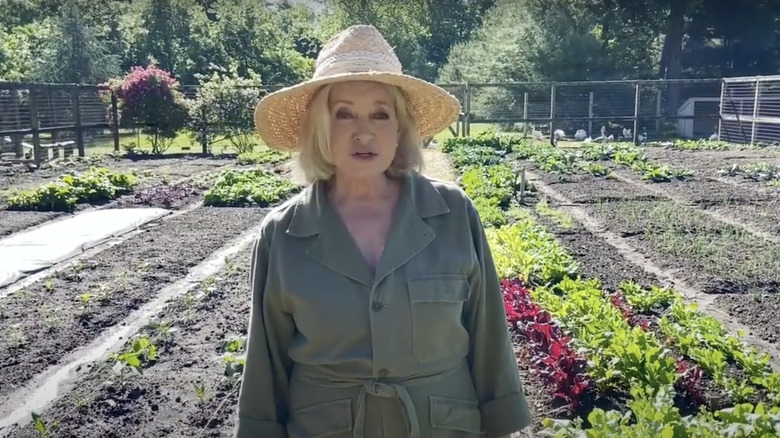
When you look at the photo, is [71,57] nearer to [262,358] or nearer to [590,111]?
[590,111]

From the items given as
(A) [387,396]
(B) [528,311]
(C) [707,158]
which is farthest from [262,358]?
(C) [707,158]

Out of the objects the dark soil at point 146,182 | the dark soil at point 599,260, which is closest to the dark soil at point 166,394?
the dark soil at point 599,260

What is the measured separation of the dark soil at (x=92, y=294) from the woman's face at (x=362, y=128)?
138 inches

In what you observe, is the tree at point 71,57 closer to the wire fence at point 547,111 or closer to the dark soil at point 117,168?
the wire fence at point 547,111

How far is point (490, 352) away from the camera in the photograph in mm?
2168

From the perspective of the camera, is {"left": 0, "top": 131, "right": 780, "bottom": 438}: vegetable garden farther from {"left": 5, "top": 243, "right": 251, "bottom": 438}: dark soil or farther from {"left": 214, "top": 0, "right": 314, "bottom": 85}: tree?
{"left": 214, "top": 0, "right": 314, "bottom": 85}: tree

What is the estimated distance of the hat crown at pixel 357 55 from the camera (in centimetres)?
208

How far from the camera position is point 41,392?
4.65 metres

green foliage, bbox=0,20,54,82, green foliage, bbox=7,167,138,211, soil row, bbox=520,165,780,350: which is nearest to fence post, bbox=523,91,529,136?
soil row, bbox=520,165,780,350

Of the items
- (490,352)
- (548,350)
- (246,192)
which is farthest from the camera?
(246,192)

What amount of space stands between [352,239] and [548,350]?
9.25 feet

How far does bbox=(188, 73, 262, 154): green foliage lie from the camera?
22922mm

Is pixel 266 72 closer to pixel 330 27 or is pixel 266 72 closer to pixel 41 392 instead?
pixel 330 27

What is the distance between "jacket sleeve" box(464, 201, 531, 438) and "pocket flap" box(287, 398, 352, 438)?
0.39m
